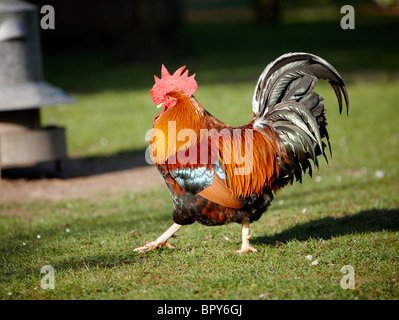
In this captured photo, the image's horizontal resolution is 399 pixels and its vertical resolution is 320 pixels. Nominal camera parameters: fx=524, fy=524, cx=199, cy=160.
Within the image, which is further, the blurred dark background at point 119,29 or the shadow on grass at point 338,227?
the blurred dark background at point 119,29

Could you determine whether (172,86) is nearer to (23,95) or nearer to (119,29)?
(23,95)

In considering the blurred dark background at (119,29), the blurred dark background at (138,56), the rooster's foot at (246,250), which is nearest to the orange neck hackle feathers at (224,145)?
the rooster's foot at (246,250)

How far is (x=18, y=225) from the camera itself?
23.7 ft

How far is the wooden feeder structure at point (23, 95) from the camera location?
8.91 metres

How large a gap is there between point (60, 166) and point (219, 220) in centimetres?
545

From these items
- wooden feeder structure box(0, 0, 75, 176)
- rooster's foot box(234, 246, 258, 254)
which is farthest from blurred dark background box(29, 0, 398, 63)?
rooster's foot box(234, 246, 258, 254)

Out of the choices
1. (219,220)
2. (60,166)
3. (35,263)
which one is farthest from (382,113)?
(35,263)

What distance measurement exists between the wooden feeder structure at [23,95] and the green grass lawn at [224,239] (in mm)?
1145

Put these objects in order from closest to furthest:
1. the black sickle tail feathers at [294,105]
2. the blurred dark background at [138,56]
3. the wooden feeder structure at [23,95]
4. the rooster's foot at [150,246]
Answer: the black sickle tail feathers at [294,105]
the rooster's foot at [150,246]
the wooden feeder structure at [23,95]
the blurred dark background at [138,56]

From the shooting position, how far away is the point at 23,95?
9.00 meters

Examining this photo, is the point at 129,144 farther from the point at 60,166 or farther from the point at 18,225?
the point at 18,225

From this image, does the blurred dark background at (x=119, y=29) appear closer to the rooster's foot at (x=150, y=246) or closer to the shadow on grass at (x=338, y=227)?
the shadow on grass at (x=338, y=227)

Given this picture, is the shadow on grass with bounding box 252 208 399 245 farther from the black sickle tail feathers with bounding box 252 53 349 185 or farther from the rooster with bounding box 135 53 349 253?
the black sickle tail feathers with bounding box 252 53 349 185
